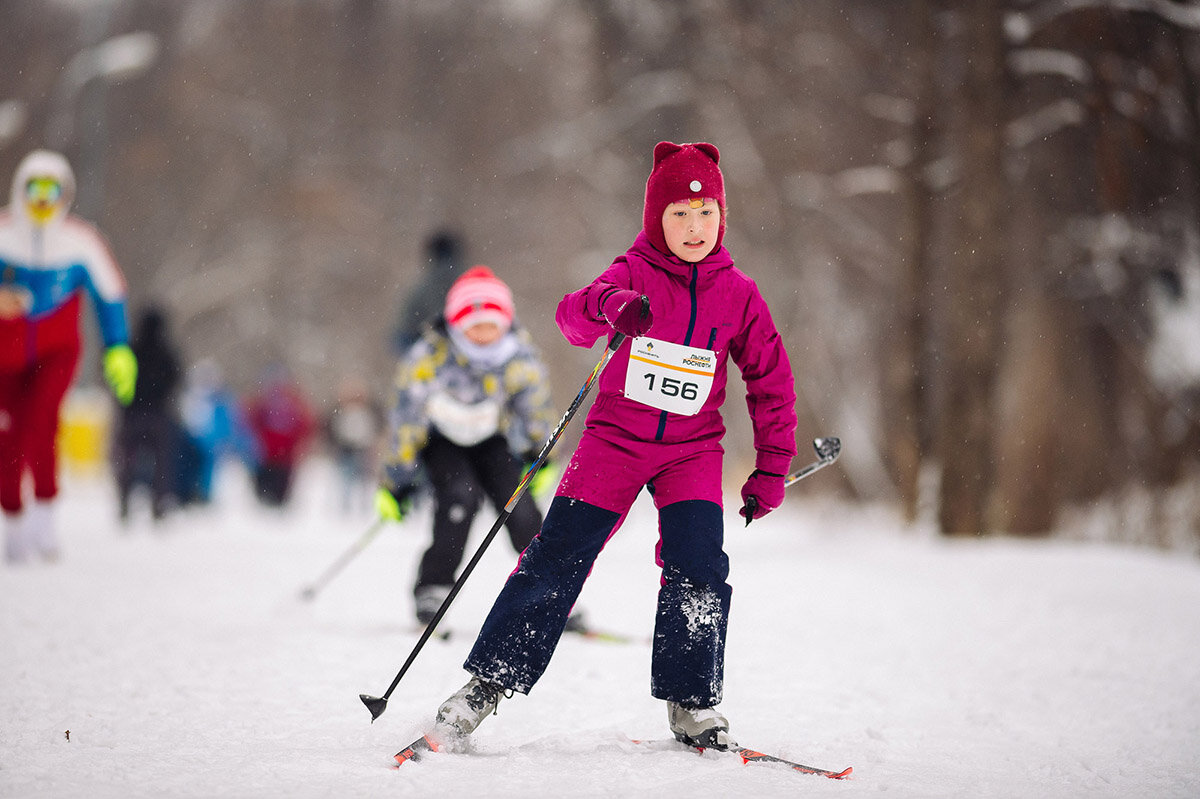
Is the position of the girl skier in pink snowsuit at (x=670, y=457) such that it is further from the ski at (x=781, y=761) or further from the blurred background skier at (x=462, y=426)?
the blurred background skier at (x=462, y=426)

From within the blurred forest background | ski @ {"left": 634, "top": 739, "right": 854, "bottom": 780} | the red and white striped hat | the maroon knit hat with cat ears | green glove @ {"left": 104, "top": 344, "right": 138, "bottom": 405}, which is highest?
the blurred forest background

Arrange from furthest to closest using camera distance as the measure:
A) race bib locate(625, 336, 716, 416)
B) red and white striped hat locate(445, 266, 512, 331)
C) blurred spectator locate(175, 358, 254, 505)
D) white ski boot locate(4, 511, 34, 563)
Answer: blurred spectator locate(175, 358, 254, 505) < white ski boot locate(4, 511, 34, 563) < red and white striped hat locate(445, 266, 512, 331) < race bib locate(625, 336, 716, 416)

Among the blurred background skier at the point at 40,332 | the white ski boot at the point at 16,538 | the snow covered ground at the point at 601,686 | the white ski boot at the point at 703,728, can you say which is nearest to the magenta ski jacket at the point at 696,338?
the white ski boot at the point at 703,728

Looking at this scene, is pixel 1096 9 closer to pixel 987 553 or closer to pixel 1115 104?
pixel 1115 104

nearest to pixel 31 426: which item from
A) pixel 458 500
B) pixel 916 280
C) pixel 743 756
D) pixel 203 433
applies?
pixel 458 500

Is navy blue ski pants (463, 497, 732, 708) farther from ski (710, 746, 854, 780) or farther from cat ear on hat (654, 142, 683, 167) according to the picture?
cat ear on hat (654, 142, 683, 167)

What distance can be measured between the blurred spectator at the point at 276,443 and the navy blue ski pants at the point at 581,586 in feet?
33.9

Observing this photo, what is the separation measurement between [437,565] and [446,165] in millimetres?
18626

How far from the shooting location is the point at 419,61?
818 inches

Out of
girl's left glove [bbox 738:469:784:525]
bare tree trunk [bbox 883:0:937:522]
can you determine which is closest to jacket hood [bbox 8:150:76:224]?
girl's left glove [bbox 738:469:784:525]

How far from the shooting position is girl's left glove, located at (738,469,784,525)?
9.84 ft

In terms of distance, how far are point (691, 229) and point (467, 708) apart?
136 centimetres

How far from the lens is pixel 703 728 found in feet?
9.36

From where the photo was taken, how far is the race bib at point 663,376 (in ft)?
9.64
